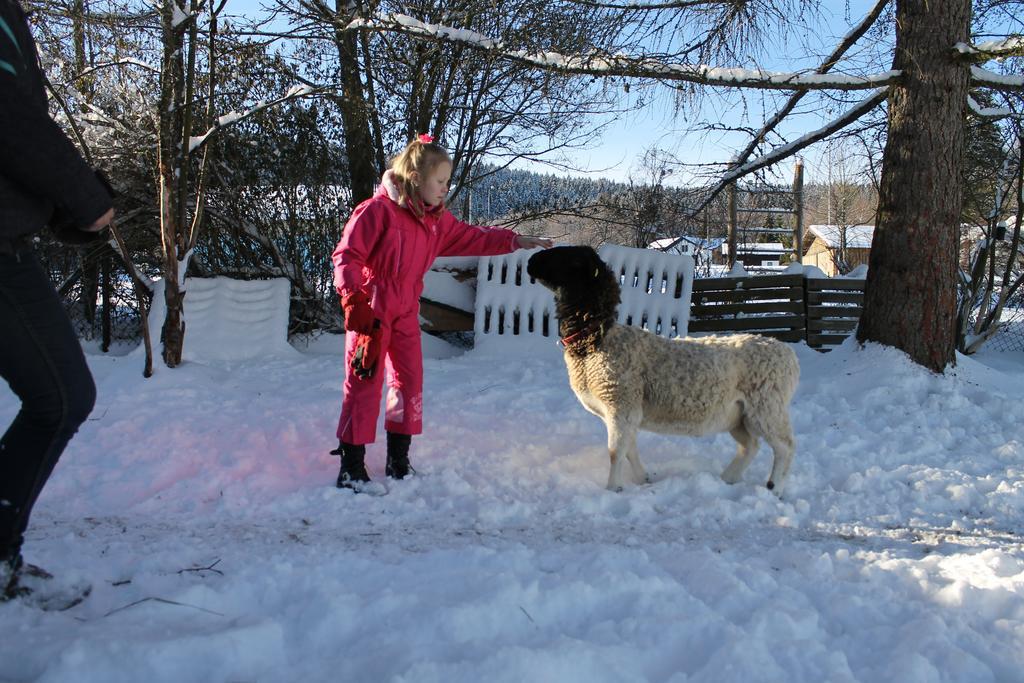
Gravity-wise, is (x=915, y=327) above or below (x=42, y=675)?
above

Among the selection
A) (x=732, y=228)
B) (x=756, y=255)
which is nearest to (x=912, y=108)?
(x=732, y=228)

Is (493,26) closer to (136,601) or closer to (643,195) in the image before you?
(643,195)

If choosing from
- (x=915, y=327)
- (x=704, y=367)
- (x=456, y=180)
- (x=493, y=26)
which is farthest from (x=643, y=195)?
(x=704, y=367)

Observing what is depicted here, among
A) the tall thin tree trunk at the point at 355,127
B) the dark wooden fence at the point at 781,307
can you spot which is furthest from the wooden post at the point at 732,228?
the tall thin tree trunk at the point at 355,127

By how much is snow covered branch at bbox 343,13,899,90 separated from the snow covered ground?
10.0 ft

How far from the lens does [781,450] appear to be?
4.06m

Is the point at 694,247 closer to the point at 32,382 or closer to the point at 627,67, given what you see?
the point at 627,67

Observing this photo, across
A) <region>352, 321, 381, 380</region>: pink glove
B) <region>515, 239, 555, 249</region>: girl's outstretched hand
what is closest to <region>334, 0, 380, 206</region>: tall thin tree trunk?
<region>515, 239, 555, 249</region>: girl's outstretched hand

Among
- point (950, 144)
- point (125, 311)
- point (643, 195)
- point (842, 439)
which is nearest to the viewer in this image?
point (842, 439)

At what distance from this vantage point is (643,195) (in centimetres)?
1040

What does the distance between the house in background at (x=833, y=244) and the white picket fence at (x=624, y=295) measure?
2249cm

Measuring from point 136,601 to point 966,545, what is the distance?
361cm

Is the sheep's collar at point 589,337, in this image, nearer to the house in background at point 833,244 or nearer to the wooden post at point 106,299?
the wooden post at point 106,299

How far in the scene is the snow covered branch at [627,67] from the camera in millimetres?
6293
